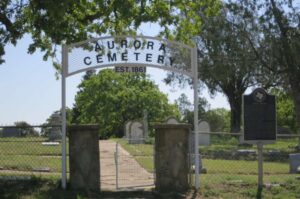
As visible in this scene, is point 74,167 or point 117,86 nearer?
point 74,167

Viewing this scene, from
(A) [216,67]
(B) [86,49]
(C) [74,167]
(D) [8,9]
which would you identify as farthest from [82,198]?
(A) [216,67]

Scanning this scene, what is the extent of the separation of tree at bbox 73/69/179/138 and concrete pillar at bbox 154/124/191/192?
173ft

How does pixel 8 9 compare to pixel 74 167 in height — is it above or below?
above

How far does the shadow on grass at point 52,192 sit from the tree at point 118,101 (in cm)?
5274

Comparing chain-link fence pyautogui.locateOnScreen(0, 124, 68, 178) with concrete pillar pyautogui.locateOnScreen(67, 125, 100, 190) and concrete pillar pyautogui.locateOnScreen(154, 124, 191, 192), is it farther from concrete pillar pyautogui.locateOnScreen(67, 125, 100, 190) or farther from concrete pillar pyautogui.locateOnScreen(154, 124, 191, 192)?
concrete pillar pyautogui.locateOnScreen(154, 124, 191, 192)

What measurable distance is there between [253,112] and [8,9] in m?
7.52

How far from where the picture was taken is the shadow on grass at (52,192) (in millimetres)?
12328

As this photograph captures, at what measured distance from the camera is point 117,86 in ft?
243

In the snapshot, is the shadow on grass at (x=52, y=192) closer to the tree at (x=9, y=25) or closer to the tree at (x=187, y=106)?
the tree at (x=9, y=25)

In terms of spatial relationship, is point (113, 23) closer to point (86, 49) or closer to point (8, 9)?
point (8, 9)

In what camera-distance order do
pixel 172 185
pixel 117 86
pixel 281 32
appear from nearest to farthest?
pixel 172 185 → pixel 281 32 → pixel 117 86

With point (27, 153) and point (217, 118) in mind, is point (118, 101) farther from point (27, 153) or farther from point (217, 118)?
point (27, 153)

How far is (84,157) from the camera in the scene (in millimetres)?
13211

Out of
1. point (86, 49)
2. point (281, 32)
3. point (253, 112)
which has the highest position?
point (281, 32)
